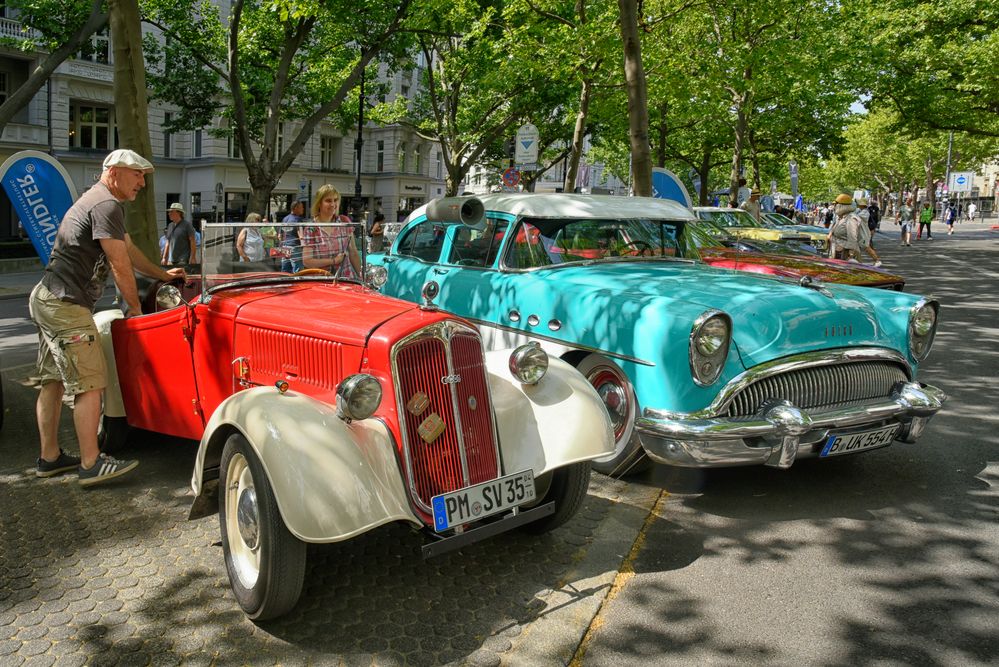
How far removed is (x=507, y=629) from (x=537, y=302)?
2.82 m

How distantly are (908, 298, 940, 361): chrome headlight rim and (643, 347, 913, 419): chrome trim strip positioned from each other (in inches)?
29.6

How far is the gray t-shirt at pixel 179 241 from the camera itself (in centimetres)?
1152

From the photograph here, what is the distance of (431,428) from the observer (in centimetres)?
380

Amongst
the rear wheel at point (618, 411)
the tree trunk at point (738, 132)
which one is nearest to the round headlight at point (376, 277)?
the rear wheel at point (618, 411)

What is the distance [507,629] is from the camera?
3.54 meters

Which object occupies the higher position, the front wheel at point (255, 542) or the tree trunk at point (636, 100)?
the tree trunk at point (636, 100)

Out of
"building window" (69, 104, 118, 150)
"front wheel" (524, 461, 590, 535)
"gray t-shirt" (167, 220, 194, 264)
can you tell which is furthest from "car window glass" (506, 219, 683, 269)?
"building window" (69, 104, 118, 150)

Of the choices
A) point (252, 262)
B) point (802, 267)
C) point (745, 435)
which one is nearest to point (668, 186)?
point (802, 267)

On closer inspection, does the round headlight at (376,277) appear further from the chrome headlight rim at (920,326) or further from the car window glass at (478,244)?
the chrome headlight rim at (920,326)

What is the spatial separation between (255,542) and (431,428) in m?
0.94

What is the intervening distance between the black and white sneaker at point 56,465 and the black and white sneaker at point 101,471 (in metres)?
0.22

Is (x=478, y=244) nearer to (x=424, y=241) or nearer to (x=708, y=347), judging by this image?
(x=424, y=241)

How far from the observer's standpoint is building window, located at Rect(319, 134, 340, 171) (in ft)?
157

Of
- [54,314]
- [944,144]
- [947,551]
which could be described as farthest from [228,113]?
[944,144]
